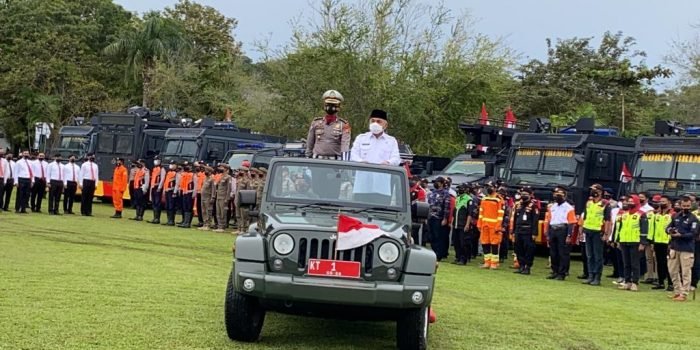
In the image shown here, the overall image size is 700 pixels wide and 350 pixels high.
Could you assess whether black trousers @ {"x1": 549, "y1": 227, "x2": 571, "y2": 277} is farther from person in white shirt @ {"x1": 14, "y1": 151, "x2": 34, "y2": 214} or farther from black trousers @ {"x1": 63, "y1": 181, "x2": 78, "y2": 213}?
person in white shirt @ {"x1": 14, "y1": 151, "x2": 34, "y2": 214}

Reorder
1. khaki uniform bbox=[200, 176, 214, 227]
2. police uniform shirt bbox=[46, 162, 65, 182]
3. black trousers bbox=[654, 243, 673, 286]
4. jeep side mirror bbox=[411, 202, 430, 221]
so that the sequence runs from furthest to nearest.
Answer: police uniform shirt bbox=[46, 162, 65, 182] < khaki uniform bbox=[200, 176, 214, 227] < black trousers bbox=[654, 243, 673, 286] < jeep side mirror bbox=[411, 202, 430, 221]

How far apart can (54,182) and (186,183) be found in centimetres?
407

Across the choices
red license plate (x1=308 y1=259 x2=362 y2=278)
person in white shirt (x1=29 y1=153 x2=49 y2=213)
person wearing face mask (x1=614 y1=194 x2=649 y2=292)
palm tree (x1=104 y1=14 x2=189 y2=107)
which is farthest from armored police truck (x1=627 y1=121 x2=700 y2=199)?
palm tree (x1=104 y1=14 x2=189 y2=107)

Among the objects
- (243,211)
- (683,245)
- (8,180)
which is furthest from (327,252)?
(8,180)

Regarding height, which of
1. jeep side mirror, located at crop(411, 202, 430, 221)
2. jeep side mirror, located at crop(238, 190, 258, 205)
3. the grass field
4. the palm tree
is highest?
the palm tree

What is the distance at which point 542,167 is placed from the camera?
2041 centimetres

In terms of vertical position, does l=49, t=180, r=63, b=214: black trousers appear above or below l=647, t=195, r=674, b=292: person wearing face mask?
below

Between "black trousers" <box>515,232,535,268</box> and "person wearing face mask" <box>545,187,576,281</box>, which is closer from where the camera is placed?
"person wearing face mask" <box>545,187,576,281</box>

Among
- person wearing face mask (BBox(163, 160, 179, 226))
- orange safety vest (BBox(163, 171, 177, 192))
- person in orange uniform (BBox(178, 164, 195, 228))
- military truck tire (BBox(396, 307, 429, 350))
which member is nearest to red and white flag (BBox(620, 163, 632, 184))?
person in orange uniform (BBox(178, 164, 195, 228))

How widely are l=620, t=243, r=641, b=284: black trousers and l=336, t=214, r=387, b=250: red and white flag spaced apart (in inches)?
355

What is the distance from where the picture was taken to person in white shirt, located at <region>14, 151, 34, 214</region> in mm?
24188

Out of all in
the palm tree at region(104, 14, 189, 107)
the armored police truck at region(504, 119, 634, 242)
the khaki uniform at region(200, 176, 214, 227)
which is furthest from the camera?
the palm tree at region(104, 14, 189, 107)

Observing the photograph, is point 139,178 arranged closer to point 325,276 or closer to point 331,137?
point 331,137

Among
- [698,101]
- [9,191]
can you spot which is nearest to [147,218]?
[9,191]
